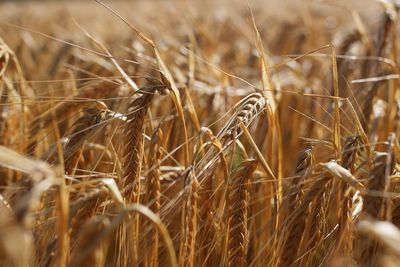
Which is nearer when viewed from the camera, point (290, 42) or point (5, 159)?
point (5, 159)

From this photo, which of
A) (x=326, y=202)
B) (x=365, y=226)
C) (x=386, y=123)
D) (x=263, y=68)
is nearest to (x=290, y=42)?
(x=386, y=123)

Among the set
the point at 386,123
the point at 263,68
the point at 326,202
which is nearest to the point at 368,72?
the point at 386,123

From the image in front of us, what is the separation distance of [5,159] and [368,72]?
1.41 meters

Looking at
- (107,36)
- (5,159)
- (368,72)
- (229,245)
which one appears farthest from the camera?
(107,36)

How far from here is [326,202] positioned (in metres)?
0.94

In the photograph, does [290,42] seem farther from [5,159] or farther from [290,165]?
[5,159]

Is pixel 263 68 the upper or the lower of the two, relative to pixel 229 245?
upper

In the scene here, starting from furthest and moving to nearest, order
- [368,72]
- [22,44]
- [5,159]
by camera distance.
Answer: [22,44]
[368,72]
[5,159]

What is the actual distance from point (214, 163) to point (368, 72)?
99 cm

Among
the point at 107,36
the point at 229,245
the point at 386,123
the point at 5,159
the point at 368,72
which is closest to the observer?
the point at 5,159

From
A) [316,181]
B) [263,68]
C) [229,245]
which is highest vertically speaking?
[263,68]

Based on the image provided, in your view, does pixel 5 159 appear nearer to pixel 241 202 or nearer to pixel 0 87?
pixel 241 202

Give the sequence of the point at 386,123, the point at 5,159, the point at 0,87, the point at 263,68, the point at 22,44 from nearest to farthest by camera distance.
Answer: the point at 5,159
the point at 263,68
the point at 0,87
the point at 386,123
the point at 22,44

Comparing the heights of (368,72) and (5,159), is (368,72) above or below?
above
